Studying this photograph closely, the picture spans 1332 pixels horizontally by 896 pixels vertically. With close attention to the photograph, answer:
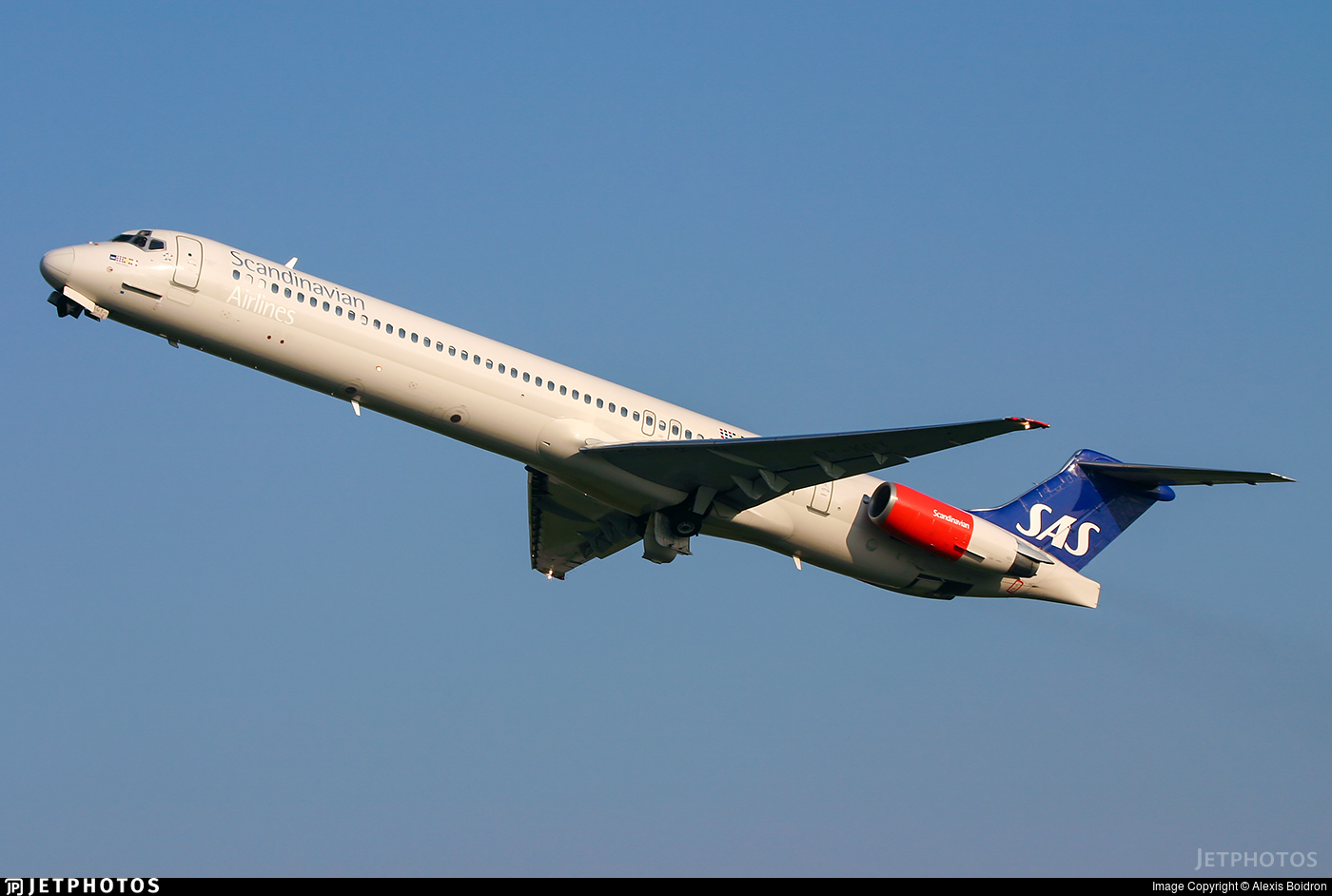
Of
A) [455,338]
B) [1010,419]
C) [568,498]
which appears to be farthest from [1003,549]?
[455,338]

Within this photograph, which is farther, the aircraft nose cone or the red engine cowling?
the red engine cowling

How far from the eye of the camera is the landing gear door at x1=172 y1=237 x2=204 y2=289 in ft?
68.6

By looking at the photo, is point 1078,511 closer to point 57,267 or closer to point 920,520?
point 920,520

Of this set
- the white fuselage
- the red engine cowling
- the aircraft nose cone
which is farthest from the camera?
the red engine cowling

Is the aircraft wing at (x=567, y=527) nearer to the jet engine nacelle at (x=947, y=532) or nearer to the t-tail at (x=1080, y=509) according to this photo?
the jet engine nacelle at (x=947, y=532)

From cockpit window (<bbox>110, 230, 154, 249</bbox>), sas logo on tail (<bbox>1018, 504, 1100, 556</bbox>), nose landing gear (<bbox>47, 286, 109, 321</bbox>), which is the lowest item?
sas logo on tail (<bbox>1018, 504, 1100, 556</bbox>)

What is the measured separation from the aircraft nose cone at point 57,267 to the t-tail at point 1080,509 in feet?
61.0

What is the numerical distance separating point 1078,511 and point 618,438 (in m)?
11.1

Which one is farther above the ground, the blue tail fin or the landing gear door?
the landing gear door

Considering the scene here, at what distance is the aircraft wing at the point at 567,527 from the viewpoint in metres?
27.8

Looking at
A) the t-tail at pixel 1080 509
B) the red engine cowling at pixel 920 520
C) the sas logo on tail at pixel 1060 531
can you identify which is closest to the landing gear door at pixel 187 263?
the red engine cowling at pixel 920 520

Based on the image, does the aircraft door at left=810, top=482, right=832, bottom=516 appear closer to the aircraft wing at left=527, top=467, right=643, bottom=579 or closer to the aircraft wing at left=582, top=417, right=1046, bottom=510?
the aircraft wing at left=582, top=417, right=1046, bottom=510

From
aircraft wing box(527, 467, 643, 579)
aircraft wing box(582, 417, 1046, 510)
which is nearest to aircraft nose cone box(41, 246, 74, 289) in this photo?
aircraft wing box(582, 417, 1046, 510)

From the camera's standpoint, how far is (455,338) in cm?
2227
